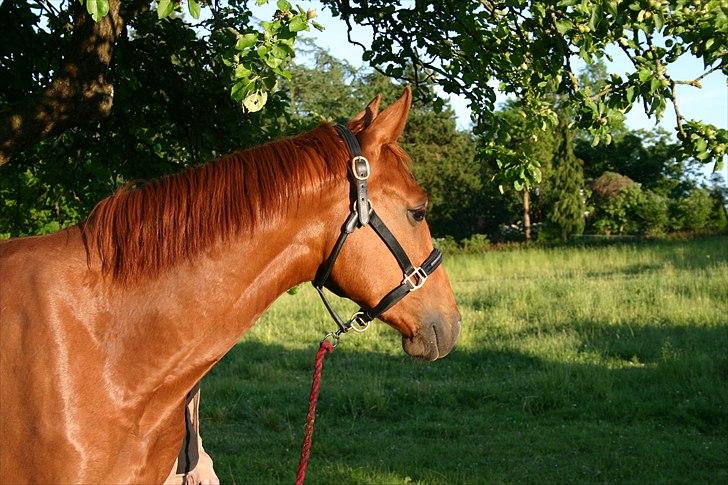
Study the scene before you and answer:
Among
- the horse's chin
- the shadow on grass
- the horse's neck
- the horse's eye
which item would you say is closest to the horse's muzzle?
the horse's chin

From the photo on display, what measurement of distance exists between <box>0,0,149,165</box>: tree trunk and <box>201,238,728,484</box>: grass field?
3.13m

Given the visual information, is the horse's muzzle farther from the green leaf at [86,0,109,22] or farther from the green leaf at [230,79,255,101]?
the green leaf at [86,0,109,22]

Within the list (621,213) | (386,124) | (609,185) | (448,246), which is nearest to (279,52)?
(386,124)

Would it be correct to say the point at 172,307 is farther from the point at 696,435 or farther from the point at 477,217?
the point at 477,217

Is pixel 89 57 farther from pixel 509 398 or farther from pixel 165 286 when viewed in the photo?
pixel 509 398

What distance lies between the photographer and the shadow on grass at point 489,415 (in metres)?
6.19

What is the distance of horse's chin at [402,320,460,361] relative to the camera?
2783 millimetres

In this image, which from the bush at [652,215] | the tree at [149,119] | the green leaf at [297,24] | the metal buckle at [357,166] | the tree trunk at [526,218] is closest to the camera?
the metal buckle at [357,166]

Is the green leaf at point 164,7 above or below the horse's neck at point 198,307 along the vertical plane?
above

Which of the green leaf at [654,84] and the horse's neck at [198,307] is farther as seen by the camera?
the green leaf at [654,84]

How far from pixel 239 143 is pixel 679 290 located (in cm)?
981

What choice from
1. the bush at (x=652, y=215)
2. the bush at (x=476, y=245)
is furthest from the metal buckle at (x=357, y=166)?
the bush at (x=652, y=215)

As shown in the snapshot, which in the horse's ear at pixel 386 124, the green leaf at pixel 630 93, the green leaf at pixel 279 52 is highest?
the green leaf at pixel 279 52

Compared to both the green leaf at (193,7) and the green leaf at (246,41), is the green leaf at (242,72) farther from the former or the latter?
the green leaf at (193,7)
